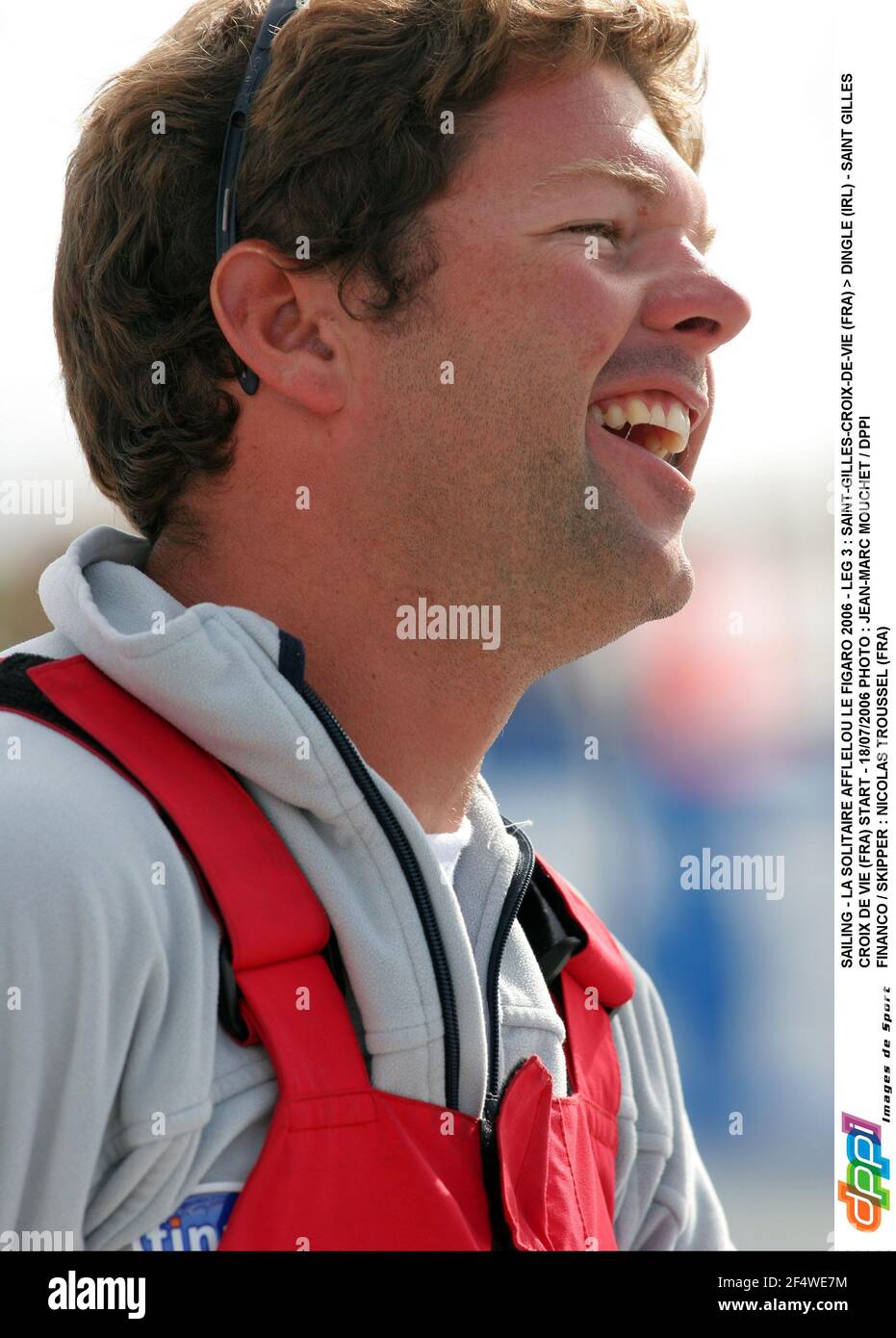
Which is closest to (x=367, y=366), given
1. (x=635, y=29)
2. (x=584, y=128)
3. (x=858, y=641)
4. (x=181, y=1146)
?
(x=584, y=128)

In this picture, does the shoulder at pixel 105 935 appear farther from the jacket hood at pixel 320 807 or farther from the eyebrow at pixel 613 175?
the eyebrow at pixel 613 175

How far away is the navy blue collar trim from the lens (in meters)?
1.85

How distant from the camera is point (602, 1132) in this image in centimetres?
209

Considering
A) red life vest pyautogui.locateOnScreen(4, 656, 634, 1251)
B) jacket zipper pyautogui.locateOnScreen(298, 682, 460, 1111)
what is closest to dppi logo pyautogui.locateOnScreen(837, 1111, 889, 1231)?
red life vest pyautogui.locateOnScreen(4, 656, 634, 1251)

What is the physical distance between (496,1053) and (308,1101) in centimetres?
36

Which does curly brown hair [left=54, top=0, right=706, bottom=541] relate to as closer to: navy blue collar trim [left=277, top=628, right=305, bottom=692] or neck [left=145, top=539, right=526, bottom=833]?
neck [left=145, top=539, right=526, bottom=833]

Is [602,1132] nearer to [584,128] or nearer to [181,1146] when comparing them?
[181,1146]

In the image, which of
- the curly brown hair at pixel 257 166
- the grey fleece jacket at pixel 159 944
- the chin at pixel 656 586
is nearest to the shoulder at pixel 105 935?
the grey fleece jacket at pixel 159 944

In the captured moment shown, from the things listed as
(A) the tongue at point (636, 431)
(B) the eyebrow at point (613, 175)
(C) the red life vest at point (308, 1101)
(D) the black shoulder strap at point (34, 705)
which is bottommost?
(C) the red life vest at point (308, 1101)

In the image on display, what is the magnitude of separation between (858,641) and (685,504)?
0.88 meters

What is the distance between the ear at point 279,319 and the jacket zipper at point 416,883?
520mm

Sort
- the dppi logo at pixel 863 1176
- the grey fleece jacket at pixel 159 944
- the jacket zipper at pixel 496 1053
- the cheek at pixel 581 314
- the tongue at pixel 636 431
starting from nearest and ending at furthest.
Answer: the grey fleece jacket at pixel 159 944, the jacket zipper at pixel 496 1053, the cheek at pixel 581 314, the tongue at pixel 636 431, the dppi logo at pixel 863 1176

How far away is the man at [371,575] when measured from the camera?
1.63 m

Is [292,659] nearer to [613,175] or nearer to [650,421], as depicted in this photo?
[650,421]
